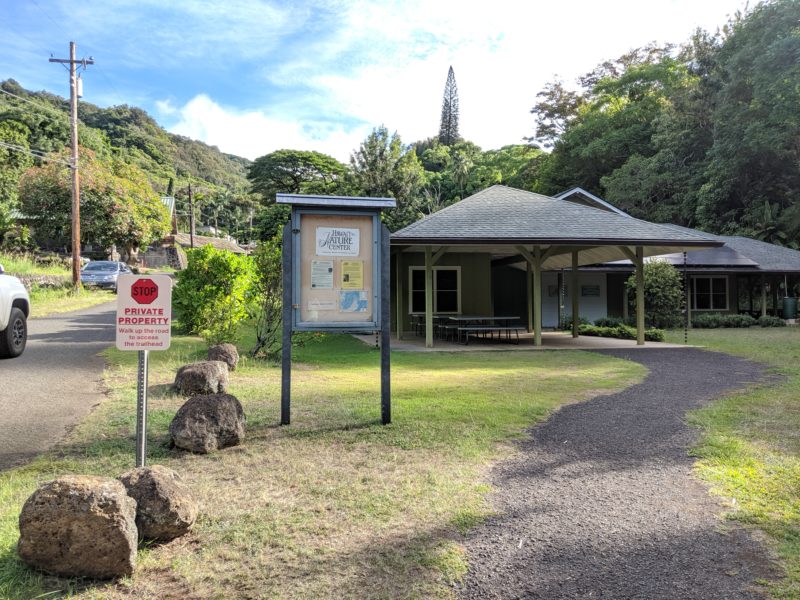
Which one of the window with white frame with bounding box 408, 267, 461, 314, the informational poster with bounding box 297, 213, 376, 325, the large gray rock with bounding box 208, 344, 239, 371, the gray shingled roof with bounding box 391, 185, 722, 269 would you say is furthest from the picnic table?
the informational poster with bounding box 297, 213, 376, 325

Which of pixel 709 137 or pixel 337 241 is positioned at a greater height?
pixel 709 137

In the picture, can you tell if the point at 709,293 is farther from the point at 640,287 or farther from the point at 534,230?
the point at 534,230

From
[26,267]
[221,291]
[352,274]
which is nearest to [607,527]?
[352,274]

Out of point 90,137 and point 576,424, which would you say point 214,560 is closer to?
point 576,424

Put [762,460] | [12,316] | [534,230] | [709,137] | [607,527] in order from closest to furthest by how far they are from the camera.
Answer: [607,527], [762,460], [12,316], [534,230], [709,137]

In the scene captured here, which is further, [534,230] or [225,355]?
[534,230]

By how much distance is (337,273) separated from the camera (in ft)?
19.7

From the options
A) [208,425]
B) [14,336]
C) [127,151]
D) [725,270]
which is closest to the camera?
[208,425]

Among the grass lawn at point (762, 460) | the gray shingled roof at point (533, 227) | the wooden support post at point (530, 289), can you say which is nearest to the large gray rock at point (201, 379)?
the grass lawn at point (762, 460)

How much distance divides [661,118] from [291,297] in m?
36.3

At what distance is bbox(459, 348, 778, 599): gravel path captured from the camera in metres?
2.88

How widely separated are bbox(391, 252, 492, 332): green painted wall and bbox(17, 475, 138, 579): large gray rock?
15.8m

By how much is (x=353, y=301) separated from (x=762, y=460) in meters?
3.89

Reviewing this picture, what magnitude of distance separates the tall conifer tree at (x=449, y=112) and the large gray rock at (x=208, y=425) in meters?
84.1
